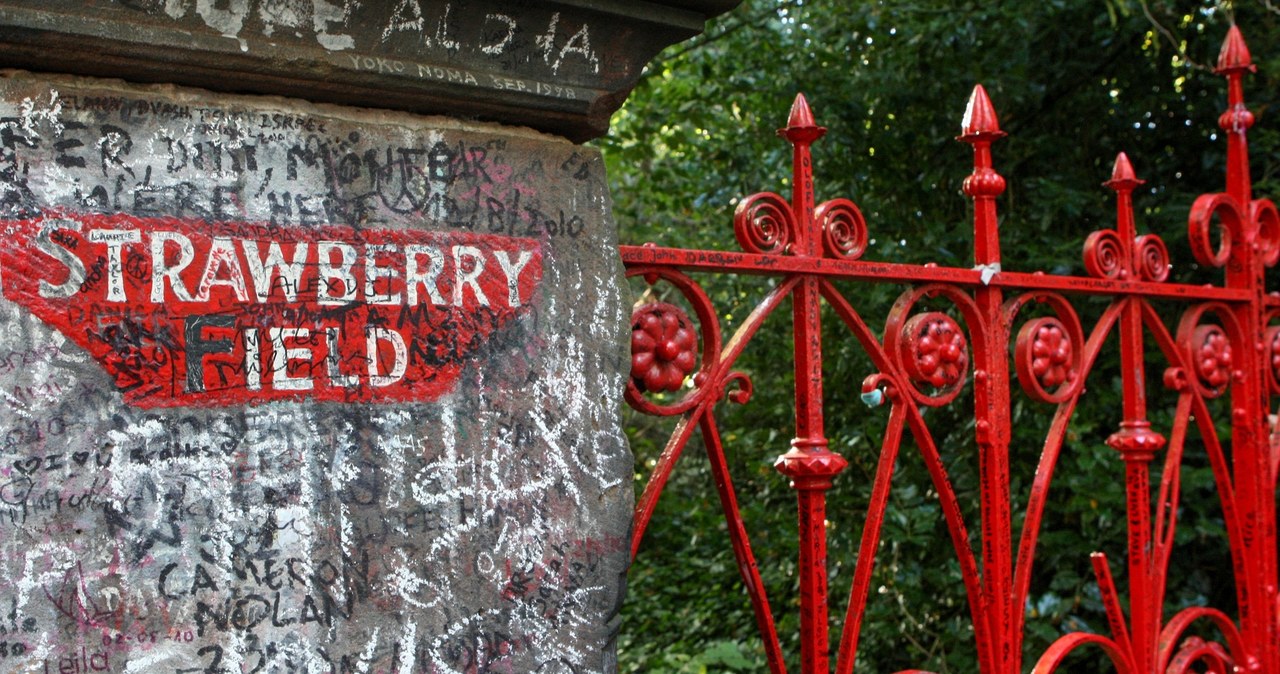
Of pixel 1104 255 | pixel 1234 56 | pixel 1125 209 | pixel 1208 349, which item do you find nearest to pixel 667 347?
pixel 1104 255

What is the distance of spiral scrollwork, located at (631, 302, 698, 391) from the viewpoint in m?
1.75

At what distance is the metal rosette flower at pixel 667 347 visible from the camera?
1748 mm

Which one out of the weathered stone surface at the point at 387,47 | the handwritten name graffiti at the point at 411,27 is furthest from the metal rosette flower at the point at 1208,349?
the handwritten name graffiti at the point at 411,27

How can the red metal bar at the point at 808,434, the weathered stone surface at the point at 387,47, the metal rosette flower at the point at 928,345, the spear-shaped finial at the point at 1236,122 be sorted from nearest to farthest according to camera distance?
the weathered stone surface at the point at 387,47 < the red metal bar at the point at 808,434 < the metal rosette flower at the point at 928,345 < the spear-shaped finial at the point at 1236,122

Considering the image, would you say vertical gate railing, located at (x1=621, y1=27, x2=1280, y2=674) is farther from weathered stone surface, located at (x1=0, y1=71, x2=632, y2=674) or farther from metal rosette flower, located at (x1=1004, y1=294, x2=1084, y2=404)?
weathered stone surface, located at (x1=0, y1=71, x2=632, y2=674)

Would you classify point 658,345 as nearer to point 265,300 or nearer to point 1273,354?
point 265,300

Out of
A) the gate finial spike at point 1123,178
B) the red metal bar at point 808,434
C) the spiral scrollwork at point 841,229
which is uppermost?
the gate finial spike at point 1123,178

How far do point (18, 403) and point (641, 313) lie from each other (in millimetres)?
800

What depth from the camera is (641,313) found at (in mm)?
1750

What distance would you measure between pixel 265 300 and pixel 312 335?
7 cm

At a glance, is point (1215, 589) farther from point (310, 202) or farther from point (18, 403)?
point (18, 403)

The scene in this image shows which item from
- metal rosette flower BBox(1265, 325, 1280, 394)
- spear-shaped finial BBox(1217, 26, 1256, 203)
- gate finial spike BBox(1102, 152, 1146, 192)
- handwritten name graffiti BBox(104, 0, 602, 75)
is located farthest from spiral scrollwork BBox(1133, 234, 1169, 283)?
handwritten name graffiti BBox(104, 0, 602, 75)

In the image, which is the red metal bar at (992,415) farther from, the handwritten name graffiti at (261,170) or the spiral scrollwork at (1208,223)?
the handwritten name graffiti at (261,170)

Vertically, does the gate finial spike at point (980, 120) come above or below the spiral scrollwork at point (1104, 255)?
above
